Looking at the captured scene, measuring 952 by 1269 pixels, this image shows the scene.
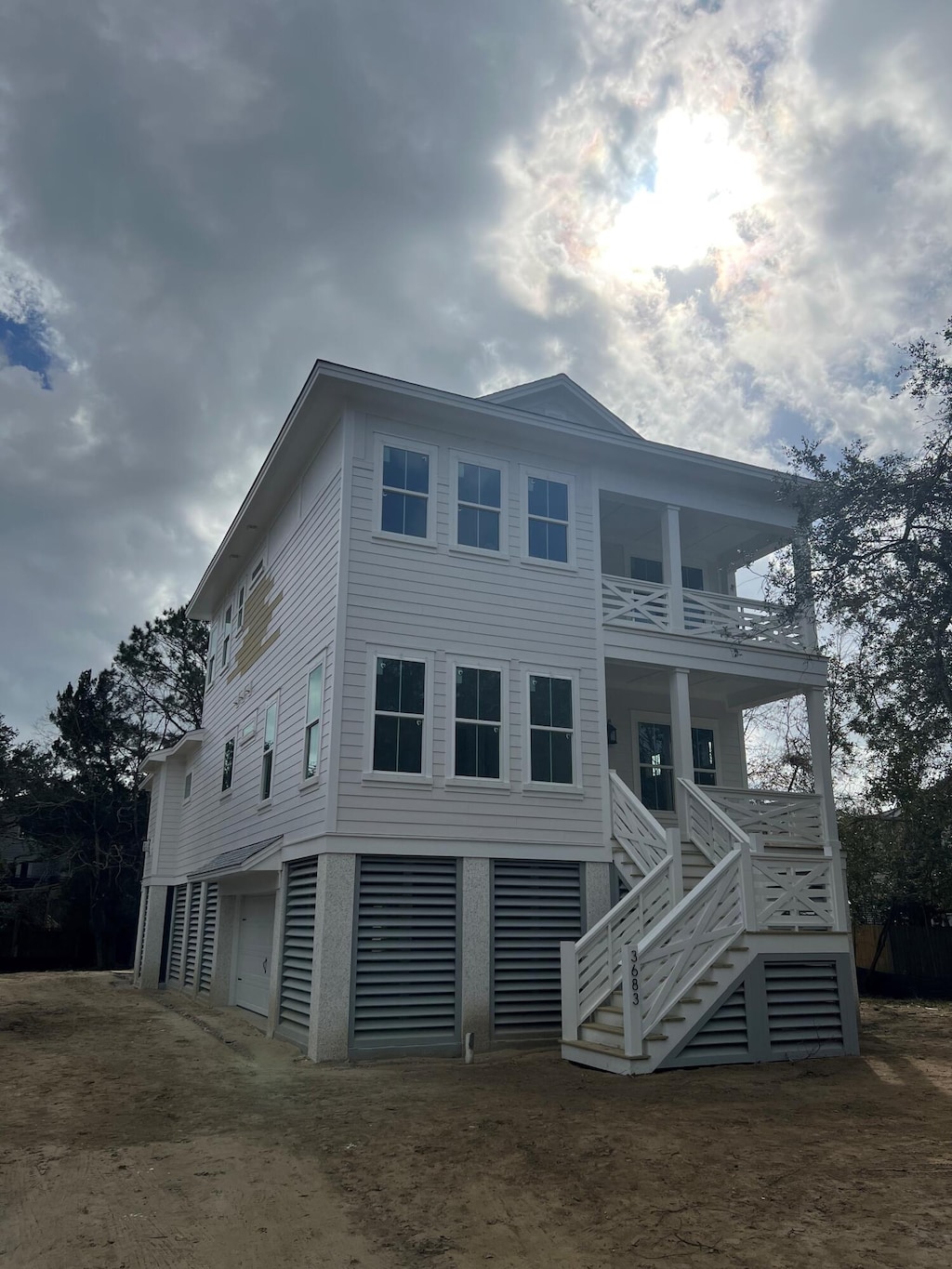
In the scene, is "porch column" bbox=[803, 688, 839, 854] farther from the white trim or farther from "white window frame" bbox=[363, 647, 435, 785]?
the white trim

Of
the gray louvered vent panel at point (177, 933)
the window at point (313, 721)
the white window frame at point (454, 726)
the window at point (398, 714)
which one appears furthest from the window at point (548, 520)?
the gray louvered vent panel at point (177, 933)

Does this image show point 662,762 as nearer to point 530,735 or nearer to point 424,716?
point 530,735

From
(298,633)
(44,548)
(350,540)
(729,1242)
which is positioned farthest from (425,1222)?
(44,548)

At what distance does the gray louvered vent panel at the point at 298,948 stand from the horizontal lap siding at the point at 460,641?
145 cm

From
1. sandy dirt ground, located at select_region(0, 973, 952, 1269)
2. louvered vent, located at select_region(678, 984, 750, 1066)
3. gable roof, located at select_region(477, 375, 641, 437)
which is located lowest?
sandy dirt ground, located at select_region(0, 973, 952, 1269)

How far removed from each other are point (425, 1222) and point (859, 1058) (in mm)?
7622

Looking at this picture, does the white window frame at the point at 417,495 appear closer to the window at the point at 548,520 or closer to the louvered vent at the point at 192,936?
the window at the point at 548,520

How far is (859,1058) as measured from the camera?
10992mm

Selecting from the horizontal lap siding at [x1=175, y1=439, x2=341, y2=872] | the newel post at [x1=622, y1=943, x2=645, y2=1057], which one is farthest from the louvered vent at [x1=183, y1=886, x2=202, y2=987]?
the newel post at [x1=622, y1=943, x2=645, y2=1057]

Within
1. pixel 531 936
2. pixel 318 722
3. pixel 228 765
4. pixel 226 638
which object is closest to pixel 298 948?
pixel 318 722

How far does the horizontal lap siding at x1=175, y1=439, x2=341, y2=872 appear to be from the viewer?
12.8 m

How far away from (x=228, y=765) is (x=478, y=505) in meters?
8.48

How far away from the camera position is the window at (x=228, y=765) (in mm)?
18375

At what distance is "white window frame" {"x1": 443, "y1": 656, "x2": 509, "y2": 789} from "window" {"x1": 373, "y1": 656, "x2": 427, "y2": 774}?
39 centimetres
